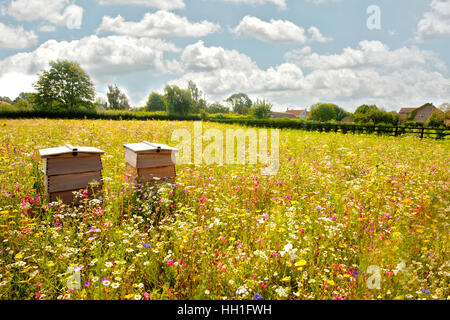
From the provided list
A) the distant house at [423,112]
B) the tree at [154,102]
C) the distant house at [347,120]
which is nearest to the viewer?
the distant house at [423,112]

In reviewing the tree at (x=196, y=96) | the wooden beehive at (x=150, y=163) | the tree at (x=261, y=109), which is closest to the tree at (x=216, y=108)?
the tree at (x=196, y=96)

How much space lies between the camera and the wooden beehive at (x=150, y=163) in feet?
16.6

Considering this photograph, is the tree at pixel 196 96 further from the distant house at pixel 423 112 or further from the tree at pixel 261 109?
the distant house at pixel 423 112

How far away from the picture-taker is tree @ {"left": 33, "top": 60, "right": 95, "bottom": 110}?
169 ft

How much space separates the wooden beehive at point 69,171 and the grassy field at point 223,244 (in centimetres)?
31

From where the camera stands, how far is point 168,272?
3.05 meters

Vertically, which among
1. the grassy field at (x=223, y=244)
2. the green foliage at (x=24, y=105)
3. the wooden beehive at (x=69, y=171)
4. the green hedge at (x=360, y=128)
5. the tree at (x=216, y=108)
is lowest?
the grassy field at (x=223, y=244)

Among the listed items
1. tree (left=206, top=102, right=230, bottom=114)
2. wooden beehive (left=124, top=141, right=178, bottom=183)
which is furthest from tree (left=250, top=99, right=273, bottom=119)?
wooden beehive (left=124, top=141, right=178, bottom=183)

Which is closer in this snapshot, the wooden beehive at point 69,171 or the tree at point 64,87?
the wooden beehive at point 69,171

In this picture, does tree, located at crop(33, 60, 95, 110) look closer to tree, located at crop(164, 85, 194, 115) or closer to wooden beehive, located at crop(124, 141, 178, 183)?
tree, located at crop(164, 85, 194, 115)

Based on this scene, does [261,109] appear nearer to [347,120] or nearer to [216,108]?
[216,108]

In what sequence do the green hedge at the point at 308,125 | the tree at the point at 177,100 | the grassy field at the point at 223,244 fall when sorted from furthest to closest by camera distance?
the tree at the point at 177,100 < the green hedge at the point at 308,125 < the grassy field at the point at 223,244

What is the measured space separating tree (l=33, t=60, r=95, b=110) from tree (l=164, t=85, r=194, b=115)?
678 inches

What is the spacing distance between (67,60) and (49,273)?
216 ft
